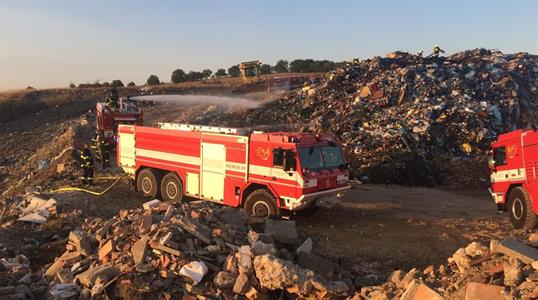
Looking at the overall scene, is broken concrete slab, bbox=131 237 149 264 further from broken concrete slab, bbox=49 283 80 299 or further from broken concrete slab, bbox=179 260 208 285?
broken concrete slab, bbox=49 283 80 299

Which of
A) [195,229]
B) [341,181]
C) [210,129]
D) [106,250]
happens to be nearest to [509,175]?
[341,181]

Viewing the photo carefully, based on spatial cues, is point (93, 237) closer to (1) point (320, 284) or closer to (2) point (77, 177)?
(1) point (320, 284)

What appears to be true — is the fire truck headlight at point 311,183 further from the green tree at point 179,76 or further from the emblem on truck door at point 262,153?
the green tree at point 179,76

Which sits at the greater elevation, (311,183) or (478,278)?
(311,183)

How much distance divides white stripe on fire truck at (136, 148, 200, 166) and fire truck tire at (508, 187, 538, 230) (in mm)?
8246

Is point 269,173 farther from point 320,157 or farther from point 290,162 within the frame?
point 320,157

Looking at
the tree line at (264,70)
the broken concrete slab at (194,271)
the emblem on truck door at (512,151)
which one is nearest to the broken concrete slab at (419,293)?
the broken concrete slab at (194,271)

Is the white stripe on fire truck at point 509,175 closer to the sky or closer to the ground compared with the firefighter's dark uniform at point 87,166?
closer to the sky

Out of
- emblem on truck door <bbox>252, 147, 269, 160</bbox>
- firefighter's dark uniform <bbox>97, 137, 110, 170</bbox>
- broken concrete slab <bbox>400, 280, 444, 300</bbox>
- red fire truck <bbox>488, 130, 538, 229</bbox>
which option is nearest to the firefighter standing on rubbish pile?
firefighter's dark uniform <bbox>97, 137, 110, 170</bbox>

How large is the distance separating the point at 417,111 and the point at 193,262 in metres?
18.1

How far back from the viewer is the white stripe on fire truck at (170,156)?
13.6 m

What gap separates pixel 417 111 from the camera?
77.4 ft

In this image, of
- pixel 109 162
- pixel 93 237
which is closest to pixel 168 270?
pixel 93 237

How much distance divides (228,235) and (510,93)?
21.4 meters
